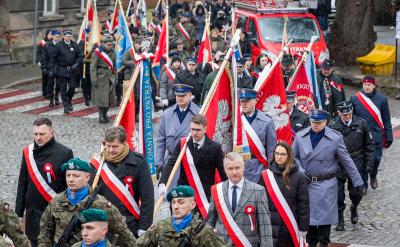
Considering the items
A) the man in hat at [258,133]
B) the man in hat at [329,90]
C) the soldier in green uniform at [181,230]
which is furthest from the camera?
the man in hat at [329,90]

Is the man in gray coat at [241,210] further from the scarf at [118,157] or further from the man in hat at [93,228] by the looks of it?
the man in hat at [93,228]

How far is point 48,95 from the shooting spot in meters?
23.7

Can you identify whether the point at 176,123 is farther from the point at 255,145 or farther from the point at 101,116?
the point at 101,116

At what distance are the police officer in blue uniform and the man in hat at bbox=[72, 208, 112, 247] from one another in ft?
49.9

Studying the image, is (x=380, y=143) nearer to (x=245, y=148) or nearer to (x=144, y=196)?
(x=245, y=148)

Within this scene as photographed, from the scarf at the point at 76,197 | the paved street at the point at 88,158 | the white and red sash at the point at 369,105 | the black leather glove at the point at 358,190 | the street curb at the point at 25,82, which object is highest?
the scarf at the point at 76,197

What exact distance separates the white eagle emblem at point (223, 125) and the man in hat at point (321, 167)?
798 mm

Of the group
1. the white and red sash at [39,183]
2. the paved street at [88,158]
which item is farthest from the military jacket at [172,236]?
the paved street at [88,158]

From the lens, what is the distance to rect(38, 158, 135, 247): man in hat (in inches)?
344

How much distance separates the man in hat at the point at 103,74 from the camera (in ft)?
71.1

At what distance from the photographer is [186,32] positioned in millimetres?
29953

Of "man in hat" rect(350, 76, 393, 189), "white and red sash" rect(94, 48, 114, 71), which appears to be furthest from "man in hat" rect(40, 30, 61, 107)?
"man in hat" rect(350, 76, 393, 189)

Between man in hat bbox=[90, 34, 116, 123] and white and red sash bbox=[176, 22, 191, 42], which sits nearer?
man in hat bbox=[90, 34, 116, 123]

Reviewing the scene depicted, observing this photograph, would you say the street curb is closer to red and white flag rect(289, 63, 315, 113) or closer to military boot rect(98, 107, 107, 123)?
military boot rect(98, 107, 107, 123)
